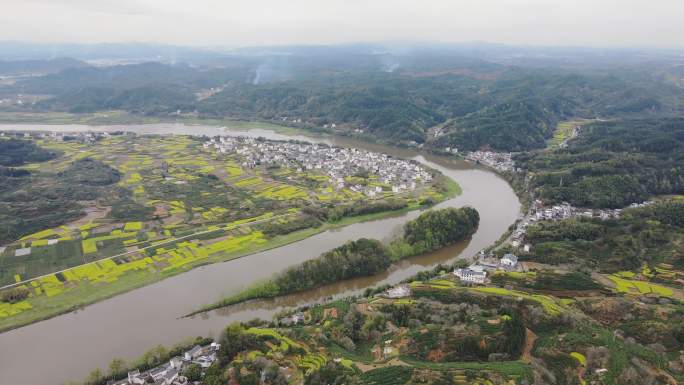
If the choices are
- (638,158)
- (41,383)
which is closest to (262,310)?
(41,383)

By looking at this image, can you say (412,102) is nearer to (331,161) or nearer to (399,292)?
(331,161)

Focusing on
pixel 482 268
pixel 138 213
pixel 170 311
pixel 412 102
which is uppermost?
pixel 412 102

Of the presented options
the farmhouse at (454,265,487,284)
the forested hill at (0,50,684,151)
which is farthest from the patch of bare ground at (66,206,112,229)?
the forested hill at (0,50,684,151)

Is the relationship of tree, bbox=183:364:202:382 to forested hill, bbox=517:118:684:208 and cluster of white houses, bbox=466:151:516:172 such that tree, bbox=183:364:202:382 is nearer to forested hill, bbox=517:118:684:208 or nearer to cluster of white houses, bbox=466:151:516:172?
forested hill, bbox=517:118:684:208

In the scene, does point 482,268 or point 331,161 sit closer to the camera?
point 482,268

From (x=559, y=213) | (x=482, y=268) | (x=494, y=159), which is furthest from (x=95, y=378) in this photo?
(x=494, y=159)

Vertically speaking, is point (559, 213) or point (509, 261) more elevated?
point (559, 213)

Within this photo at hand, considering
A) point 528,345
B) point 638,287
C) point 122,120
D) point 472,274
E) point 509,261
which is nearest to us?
→ point 528,345
